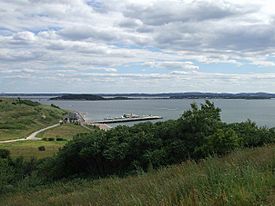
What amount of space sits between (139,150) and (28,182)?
285 inches

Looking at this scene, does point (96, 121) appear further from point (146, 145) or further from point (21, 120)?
point (146, 145)

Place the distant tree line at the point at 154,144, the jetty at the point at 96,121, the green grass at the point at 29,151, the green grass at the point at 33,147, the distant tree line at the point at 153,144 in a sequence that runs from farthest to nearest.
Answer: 1. the jetty at the point at 96,121
2. the green grass at the point at 33,147
3. the green grass at the point at 29,151
4. the distant tree line at the point at 154,144
5. the distant tree line at the point at 153,144

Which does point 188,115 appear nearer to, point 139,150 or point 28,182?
point 139,150

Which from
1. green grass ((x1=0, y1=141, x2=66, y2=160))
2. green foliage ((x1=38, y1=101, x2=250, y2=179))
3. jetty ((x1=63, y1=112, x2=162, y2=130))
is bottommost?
jetty ((x1=63, y1=112, x2=162, y2=130))

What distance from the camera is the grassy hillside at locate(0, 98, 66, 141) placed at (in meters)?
102

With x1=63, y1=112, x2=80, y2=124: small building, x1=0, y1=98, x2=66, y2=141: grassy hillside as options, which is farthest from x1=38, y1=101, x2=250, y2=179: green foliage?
x1=63, y1=112, x2=80, y2=124: small building

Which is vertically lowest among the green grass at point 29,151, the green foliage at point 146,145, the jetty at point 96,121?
the jetty at point 96,121

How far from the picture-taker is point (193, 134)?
910 inches

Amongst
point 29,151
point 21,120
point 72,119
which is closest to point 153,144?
point 29,151

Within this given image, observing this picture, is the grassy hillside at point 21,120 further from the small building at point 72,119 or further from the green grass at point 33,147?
the green grass at point 33,147

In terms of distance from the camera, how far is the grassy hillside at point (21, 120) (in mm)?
101662

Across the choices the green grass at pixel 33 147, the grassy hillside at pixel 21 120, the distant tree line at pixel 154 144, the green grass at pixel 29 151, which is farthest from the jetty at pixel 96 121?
the distant tree line at pixel 154 144

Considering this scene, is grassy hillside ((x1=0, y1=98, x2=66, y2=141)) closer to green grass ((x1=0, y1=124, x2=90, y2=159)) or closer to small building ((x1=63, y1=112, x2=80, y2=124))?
small building ((x1=63, y1=112, x2=80, y2=124))

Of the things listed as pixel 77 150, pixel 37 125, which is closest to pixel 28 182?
pixel 77 150
